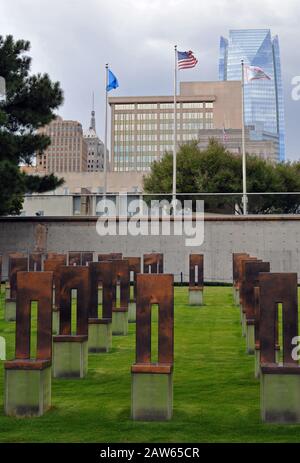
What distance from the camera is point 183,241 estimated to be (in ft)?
85.7

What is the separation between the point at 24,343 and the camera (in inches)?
253

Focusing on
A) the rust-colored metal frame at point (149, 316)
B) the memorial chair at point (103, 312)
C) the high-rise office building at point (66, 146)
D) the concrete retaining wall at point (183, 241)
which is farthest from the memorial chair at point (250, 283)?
the high-rise office building at point (66, 146)

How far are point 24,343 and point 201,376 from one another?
2599mm

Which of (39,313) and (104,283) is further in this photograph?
(104,283)

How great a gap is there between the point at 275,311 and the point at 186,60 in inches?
885

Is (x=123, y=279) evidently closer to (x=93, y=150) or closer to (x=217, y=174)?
(x=217, y=174)

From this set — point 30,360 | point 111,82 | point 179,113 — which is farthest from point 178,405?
point 179,113

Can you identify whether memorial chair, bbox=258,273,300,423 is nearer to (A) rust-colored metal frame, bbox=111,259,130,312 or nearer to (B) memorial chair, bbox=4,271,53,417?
(B) memorial chair, bbox=4,271,53,417

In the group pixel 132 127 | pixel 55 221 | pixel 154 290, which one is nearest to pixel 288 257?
pixel 55 221

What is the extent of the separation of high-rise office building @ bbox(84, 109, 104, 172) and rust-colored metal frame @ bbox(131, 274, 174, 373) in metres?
109

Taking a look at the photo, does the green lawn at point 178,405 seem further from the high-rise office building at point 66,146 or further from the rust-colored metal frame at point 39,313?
the high-rise office building at point 66,146

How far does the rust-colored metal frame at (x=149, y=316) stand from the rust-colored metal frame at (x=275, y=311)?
3.23ft

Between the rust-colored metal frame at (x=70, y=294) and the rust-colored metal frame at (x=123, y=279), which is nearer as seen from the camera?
the rust-colored metal frame at (x=70, y=294)

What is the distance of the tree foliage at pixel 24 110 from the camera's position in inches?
888
